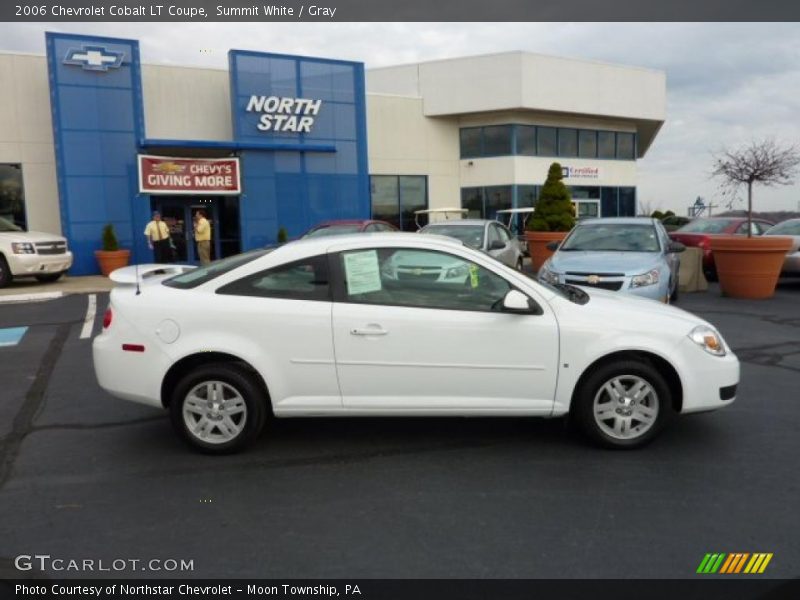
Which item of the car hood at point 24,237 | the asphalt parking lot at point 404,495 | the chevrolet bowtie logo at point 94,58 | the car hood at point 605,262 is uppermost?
the chevrolet bowtie logo at point 94,58

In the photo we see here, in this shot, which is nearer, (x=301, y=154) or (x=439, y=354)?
(x=439, y=354)

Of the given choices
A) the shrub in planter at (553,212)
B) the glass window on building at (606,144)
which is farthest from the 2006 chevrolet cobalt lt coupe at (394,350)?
the glass window on building at (606,144)

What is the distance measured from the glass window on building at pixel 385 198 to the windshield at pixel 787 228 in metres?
14.3

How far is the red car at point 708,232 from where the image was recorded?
50.1 feet

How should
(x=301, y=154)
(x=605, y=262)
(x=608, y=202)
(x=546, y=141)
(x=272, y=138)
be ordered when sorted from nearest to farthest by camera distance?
1. (x=605, y=262)
2. (x=272, y=138)
3. (x=301, y=154)
4. (x=546, y=141)
5. (x=608, y=202)

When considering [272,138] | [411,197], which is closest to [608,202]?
[411,197]

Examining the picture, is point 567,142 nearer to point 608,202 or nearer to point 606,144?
point 606,144

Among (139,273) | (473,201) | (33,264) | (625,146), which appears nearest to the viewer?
(139,273)

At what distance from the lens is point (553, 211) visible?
64.0ft

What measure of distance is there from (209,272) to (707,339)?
3.53 metres

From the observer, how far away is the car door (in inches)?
178

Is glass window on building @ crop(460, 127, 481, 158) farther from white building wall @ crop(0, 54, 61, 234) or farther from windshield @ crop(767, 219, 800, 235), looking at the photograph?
white building wall @ crop(0, 54, 61, 234)

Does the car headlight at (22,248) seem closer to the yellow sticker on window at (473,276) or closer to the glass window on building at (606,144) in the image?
the yellow sticker on window at (473,276)

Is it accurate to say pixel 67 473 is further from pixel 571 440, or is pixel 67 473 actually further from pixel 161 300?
pixel 571 440
